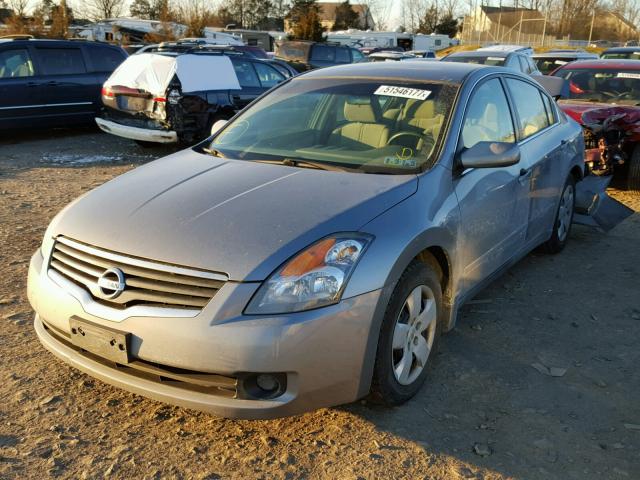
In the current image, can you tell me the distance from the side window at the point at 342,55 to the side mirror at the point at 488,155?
1851cm

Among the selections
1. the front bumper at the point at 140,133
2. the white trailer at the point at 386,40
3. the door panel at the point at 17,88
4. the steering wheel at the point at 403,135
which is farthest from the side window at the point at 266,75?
the white trailer at the point at 386,40

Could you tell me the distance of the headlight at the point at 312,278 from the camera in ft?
8.29

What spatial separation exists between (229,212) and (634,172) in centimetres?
647

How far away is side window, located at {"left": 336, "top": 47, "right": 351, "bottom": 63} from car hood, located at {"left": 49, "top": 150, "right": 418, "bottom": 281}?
61.3 ft

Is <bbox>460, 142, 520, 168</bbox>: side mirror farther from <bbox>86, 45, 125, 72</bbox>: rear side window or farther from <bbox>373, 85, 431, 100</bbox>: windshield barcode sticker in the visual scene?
<bbox>86, 45, 125, 72</bbox>: rear side window

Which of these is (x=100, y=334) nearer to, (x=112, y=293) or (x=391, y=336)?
(x=112, y=293)

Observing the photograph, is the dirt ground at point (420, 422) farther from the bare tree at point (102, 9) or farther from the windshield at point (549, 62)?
the bare tree at point (102, 9)

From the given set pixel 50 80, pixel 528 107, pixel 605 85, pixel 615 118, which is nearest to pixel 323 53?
pixel 50 80

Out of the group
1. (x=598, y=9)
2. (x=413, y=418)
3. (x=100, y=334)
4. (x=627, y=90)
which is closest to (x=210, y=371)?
(x=100, y=334)

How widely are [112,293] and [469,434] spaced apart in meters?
1.71

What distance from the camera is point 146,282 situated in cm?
263

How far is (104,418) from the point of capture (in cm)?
296

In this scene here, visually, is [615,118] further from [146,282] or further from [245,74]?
[146,282]

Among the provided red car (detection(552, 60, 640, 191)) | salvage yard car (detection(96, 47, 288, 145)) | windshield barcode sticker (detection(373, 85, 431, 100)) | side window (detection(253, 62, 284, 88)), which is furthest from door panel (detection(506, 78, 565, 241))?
side window (detection(253, 62, 284, 88))
